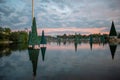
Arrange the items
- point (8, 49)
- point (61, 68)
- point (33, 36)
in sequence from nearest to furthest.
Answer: point (61, 68) < point (33, 36) < point (8, 49)

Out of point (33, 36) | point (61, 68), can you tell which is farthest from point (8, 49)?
point (61, 68)

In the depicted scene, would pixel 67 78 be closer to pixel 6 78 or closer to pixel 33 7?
pixel 6 78

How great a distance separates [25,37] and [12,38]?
277 inches

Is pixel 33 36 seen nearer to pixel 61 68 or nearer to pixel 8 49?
pixel 8 49

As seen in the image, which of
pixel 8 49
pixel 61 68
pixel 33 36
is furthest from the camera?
pixel 8 49

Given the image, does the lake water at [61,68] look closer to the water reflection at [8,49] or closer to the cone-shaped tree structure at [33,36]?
the water reflection at [8,49]

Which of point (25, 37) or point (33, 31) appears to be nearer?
point (33, 31)

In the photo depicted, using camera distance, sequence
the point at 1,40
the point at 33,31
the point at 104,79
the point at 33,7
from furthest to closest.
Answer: the point at 1,40 → the point at 33,7 → the point at 33,31 → the point at 104,79

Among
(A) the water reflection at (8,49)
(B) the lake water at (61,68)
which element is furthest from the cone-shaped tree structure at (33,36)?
(B) the lake water at (61,68)

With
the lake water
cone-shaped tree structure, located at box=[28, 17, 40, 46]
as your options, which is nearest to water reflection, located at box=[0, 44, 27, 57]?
cone-shaped tree structure, located at box=[28, 17, 40, 46]

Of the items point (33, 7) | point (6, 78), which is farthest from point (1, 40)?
point (6, 78)

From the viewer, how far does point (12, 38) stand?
116 meters

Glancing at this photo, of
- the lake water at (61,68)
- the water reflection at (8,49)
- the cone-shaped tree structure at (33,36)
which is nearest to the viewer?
the lake water at (61,68)

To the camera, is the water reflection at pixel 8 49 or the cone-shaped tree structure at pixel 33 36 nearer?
the water reflection at pixel 8 49
